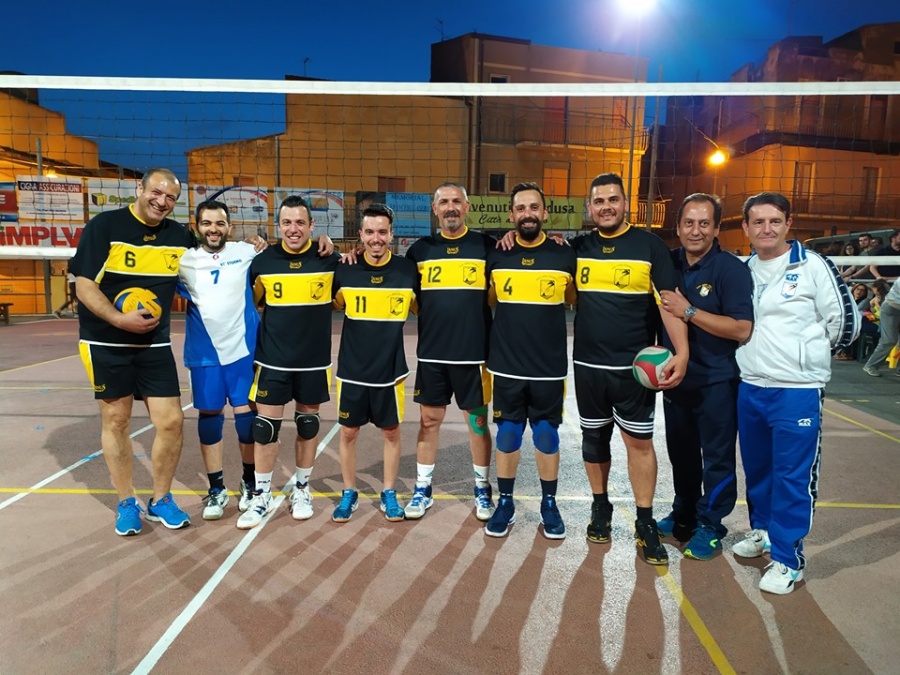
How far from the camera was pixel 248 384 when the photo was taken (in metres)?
3.84

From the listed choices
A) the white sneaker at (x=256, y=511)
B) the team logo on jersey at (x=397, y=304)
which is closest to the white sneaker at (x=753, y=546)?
the team logo on jersey at (x=397, y=304)

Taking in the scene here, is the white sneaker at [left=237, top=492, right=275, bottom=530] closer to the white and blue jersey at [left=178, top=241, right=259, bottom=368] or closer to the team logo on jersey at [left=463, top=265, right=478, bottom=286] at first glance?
the white and blue jersey at [left=178, top=241, right=259, bottom=368]

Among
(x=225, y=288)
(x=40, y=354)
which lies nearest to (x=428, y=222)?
(x=40, y=354)

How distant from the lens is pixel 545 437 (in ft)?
11.5

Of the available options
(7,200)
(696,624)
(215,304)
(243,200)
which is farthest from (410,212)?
(696,624)

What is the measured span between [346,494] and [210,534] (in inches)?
32.9

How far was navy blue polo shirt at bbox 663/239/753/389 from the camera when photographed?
3070 mm

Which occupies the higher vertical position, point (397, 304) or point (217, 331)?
point (397, 304)

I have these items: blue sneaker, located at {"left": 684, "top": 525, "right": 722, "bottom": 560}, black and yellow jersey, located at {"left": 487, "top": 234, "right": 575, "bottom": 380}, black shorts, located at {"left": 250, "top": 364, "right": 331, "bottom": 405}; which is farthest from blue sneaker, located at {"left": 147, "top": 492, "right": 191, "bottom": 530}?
blue sneaker, located at {"left": 684, "top": 525, "right": 722, "bottom": 560}

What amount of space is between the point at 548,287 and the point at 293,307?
1590 mm

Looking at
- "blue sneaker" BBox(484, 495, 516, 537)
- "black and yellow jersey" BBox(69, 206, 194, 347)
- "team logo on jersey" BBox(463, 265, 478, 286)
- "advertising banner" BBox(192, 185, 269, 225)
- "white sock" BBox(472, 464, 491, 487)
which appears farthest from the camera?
"advertising banner" BBox(192, 185, 269, 225)

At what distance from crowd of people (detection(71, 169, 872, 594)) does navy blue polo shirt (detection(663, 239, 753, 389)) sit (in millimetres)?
10

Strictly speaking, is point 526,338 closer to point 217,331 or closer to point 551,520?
point 551,520

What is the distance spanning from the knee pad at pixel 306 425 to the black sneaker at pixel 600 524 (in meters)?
1.80
